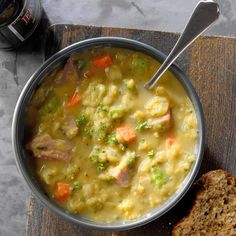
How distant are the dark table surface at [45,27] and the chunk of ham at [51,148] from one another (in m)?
0.62

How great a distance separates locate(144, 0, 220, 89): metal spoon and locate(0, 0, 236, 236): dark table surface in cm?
72

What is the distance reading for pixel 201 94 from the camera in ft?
11.4

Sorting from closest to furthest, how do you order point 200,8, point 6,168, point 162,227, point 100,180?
point 200,8
point 100,180
point 162,227
point 6,168

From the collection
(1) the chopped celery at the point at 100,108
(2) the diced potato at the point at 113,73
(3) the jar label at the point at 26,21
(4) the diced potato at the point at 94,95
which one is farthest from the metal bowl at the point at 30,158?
(3) the jar label at the point at 26,21

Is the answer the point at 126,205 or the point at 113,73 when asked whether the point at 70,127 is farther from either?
the point at 126,205

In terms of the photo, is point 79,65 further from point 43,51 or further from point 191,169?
point 191,169

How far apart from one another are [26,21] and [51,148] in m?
0.95

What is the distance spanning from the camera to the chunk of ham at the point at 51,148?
10.5 ft

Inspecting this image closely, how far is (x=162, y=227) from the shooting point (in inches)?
134

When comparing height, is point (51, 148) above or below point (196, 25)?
below

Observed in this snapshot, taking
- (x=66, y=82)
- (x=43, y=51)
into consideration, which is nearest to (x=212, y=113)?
(x=66, y=82)

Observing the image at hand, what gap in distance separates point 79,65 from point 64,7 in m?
0.73

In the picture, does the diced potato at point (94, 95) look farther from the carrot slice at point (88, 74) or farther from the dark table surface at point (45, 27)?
the dark table surface at point (45, 27)

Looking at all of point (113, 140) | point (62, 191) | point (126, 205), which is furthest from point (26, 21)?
point (126, 205)
